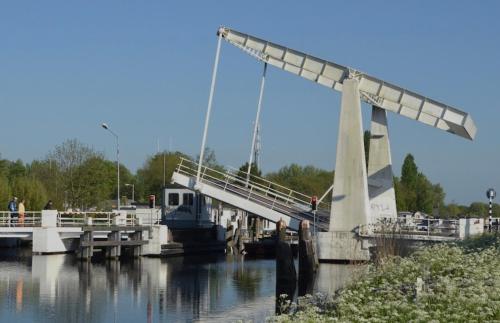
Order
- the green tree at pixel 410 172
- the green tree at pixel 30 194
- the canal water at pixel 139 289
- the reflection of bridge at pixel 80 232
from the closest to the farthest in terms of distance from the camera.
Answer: the canal water at pixel 139 289 → the reflection of bridge at pixel 80 232 → the green tree at pixel 30 194 → the green tree at pixel 410 172

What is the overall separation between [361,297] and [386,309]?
2220 mm

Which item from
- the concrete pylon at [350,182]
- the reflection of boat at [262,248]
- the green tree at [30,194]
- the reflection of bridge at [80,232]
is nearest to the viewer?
the concrete pylon at [350,182]

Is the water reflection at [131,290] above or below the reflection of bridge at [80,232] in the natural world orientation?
below

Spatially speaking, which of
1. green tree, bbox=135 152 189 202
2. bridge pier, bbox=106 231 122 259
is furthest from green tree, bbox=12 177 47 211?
green tree, bbox=135 152 189 202

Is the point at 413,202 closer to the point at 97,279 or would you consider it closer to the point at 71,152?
the point at 71,152

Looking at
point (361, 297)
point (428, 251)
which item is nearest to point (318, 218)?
point (428, 251)

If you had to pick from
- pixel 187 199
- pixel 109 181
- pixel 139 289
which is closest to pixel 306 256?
pixel 139 289

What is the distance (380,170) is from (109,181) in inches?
1576

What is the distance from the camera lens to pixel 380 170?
3969cm

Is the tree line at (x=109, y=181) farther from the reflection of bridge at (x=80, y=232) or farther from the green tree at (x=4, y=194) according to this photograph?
the reflection of bridge at (x=80, y=232)

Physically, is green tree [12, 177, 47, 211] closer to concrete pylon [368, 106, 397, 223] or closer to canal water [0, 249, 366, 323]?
canal water [0, 249, 366, 323]

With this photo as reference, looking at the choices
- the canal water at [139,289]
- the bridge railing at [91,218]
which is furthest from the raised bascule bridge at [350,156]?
the bridge railing at [91,218]

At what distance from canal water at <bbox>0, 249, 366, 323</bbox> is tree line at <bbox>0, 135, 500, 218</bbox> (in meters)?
15.9

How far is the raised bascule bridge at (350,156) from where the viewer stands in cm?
3644
